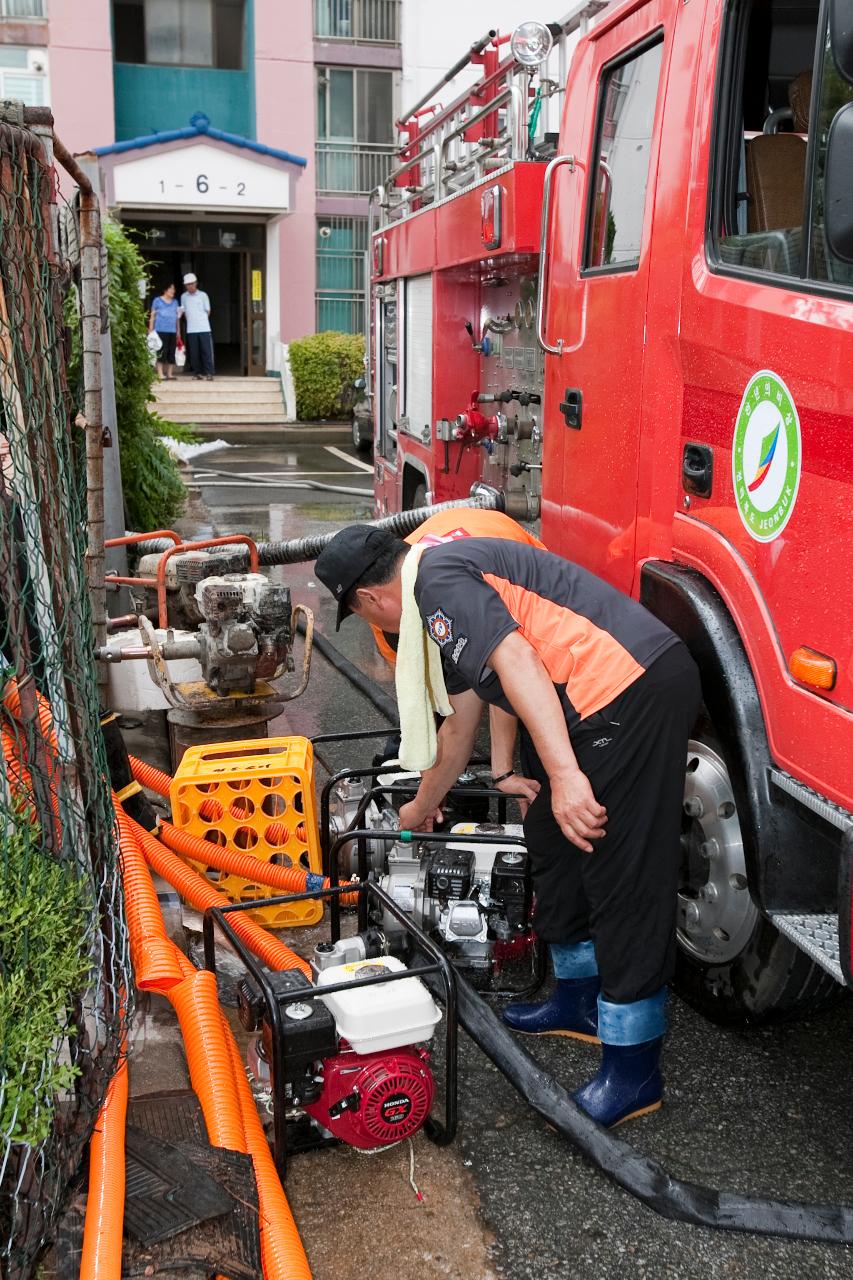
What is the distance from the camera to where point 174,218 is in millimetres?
25219

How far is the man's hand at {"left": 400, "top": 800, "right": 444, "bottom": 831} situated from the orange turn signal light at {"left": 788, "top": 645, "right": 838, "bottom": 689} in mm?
1292

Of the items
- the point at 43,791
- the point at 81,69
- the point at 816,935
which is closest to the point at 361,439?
the point at 81,69

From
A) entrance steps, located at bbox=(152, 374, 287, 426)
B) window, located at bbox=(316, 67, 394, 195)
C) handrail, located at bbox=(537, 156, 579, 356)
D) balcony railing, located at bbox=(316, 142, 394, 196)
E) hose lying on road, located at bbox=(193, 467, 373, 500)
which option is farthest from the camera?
balcony railing, located at bbox=(316, 142, 394, 196)

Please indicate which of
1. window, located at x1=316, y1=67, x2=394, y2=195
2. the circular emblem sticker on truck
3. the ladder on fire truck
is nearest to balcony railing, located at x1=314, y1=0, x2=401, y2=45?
window, located at x1=316, y1=67, x2=394, y2=195

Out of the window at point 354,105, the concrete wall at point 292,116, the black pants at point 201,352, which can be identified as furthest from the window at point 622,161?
the window at point 354,105

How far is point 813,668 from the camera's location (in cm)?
256

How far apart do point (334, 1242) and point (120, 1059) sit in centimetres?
61

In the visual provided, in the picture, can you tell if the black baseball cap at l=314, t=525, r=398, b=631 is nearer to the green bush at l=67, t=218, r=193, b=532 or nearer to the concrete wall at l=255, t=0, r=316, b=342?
the green bush at l=67, t=218, r=193, b=532

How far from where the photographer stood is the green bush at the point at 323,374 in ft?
76.2

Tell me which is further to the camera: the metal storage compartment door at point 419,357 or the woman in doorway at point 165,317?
the woman in doorway at point 165,317

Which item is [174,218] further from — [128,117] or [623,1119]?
[623,1119]

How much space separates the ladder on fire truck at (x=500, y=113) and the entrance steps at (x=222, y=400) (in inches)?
606

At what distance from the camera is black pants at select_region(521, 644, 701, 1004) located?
286cm

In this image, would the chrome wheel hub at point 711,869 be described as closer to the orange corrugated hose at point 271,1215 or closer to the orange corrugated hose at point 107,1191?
the orange corrugated hose at point 271,1215
